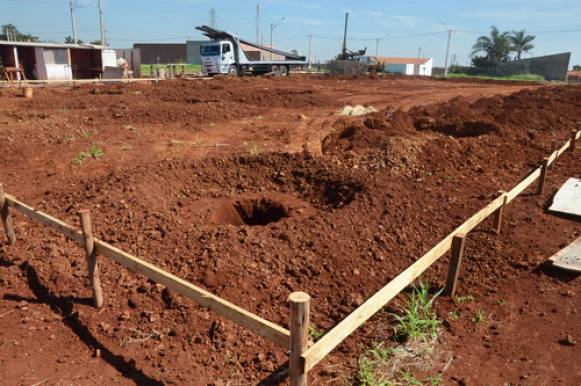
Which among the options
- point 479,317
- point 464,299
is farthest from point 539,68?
point 479,317

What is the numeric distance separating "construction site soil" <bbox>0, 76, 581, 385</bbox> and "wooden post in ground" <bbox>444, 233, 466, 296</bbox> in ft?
0.48

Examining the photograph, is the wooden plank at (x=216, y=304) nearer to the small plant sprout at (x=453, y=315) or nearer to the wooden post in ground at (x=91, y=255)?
the wooden post in ground at (x=91, y=255)

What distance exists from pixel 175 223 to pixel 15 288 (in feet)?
6.45

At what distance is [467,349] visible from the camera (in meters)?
3.73

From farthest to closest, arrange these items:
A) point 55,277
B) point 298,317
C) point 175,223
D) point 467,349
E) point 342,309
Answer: point 175,223, point 55,277, point 342,309, point 467,349, point 298,317

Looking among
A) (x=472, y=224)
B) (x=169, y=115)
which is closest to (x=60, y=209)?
(x=472, y=224)

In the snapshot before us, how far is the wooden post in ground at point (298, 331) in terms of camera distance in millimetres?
2473

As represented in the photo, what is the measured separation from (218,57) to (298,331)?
2996cm

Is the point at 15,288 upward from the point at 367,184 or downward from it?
downward

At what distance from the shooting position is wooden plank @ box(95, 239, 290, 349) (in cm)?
271

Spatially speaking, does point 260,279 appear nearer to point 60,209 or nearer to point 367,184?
point 367,184

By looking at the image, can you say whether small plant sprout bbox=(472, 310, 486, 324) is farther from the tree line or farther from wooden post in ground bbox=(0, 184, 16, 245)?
the tree line

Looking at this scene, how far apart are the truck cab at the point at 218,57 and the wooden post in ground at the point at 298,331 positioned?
29490mm

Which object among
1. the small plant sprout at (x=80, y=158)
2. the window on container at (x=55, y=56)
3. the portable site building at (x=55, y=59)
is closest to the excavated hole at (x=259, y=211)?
the small plant sprout at (x=80, y=158)
